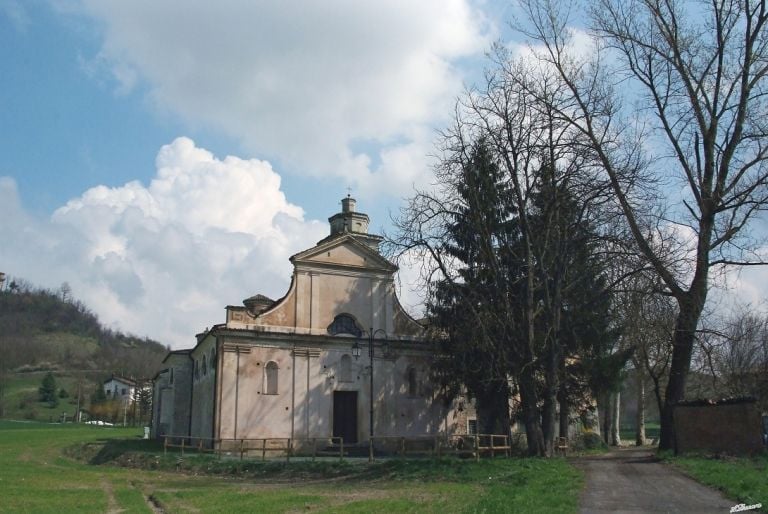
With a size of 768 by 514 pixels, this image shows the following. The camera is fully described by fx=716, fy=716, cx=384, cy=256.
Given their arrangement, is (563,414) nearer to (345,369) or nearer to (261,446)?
(345,369)

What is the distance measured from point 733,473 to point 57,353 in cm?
14792

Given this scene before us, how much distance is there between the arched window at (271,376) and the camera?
1375 inches

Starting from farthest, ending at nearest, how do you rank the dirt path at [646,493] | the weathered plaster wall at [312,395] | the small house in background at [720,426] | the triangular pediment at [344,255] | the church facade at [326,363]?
the triangular pediment at [344,255]
the church facade at [326,363]
the weathered plaster wall at [312,395]
the small house in background at [720,426]
the dirt path at [646,493]

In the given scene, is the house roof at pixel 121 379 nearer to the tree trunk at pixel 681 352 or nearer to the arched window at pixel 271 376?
the arched window at pixel 271 376

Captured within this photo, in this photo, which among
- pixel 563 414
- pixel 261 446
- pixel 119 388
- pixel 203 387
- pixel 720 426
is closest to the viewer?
pixel 720 426

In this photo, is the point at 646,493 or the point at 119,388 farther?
the point at 119,388

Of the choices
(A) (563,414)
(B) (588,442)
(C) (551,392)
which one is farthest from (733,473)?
(B) (588,442)

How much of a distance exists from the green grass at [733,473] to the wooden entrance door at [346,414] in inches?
699

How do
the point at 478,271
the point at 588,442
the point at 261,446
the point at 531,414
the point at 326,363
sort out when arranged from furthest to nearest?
the point at 588,442 → the point at 326,363 → the point at 261,446 → the point at 478,271 → the point at 531,414

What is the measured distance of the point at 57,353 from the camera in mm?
143500

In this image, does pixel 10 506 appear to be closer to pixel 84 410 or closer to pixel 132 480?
pixel 132 480

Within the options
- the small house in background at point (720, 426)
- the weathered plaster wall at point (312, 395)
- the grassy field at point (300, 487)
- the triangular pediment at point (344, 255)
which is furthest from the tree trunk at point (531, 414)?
the weathered plaster wall at point (312, 395)

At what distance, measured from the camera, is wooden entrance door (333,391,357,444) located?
36219mm

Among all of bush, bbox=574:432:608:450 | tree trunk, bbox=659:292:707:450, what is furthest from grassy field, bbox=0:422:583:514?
bush, bbox=574:432:608:450
